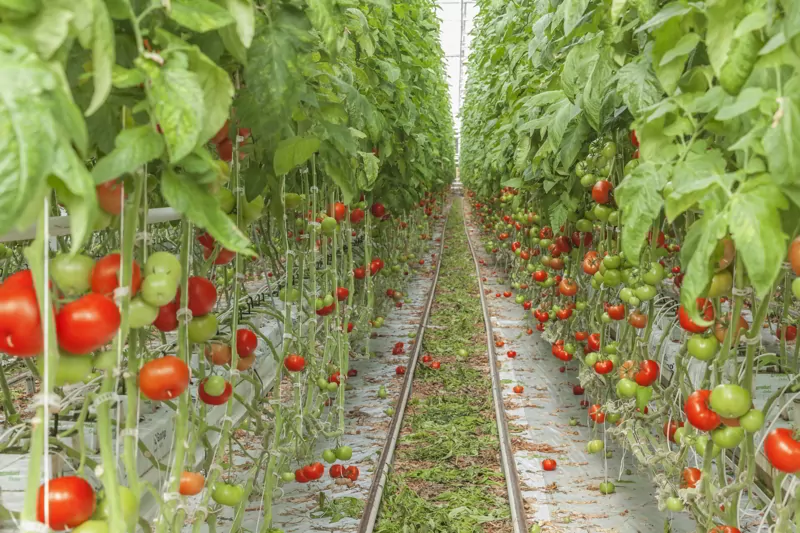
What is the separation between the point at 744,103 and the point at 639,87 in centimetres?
56

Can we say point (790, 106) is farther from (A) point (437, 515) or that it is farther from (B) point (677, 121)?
(A) point (437, 515)

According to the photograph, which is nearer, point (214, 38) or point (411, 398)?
point (214, 38)

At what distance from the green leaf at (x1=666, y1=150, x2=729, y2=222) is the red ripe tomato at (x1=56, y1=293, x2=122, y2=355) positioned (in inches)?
37.2

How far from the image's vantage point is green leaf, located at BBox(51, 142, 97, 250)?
0.67 meters

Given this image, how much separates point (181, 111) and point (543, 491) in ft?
9.97

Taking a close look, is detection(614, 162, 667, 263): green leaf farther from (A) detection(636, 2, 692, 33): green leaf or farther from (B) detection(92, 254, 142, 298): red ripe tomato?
(B) detection(92, 254, 142, 298): red ripe tomato

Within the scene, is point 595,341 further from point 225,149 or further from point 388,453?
point 225,149

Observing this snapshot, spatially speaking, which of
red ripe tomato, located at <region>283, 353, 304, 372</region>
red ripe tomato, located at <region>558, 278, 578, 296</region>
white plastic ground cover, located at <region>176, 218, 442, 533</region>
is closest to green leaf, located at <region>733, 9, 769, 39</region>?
white plastic ground cover, located at <region>176, 218, 442, 533</region>

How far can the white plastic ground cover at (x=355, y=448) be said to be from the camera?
2953 mm

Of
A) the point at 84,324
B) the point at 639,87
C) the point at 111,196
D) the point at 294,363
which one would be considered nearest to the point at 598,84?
the point at 639,87

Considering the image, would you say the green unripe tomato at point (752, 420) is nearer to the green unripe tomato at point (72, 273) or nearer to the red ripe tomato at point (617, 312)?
the red ripe tomato at point (617, 312)

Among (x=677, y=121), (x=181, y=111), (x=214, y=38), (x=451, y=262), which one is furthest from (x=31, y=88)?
(x=451, y=262)

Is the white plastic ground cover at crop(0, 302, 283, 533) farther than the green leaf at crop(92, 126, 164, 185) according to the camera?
Yes

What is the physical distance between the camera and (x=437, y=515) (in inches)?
123
